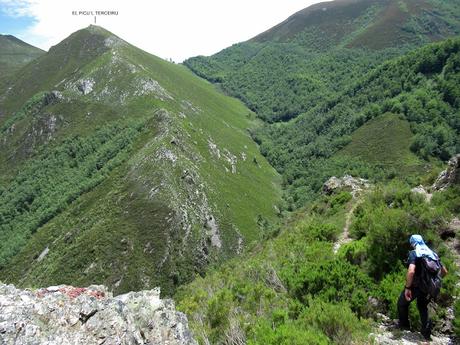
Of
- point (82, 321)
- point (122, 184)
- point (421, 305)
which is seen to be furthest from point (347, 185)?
point (122, 184)

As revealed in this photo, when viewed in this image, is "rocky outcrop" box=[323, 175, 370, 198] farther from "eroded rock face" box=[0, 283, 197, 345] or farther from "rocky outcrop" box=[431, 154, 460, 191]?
"eroded rock face" box=[0, 283, 197, 345]

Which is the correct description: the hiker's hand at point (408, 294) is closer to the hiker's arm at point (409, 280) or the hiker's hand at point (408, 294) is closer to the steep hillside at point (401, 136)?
the hiker's arm at point (409, 280)

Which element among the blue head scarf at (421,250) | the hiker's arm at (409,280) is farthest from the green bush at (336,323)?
the blue head scarf at (421,250)

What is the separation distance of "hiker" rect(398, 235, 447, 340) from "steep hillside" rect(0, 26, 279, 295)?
249 feet

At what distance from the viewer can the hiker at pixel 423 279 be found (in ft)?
48.4

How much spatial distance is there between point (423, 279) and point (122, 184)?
335ft

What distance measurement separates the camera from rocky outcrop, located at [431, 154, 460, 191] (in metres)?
32.4

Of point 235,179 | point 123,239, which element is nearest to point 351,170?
point 235,179

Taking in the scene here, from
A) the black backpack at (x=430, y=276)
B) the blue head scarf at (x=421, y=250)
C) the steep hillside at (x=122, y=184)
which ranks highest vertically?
the blue head scarf at (x=421, y=250)

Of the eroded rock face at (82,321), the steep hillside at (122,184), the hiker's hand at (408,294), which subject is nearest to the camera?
the hiker's hand at (408,294)

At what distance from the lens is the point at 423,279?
48.8 ft

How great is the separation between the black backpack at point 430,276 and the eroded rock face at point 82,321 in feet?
33.5

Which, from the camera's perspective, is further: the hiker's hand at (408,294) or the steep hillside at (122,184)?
the steep hillside at (122,184)

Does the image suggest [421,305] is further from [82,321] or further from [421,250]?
[82,321]
